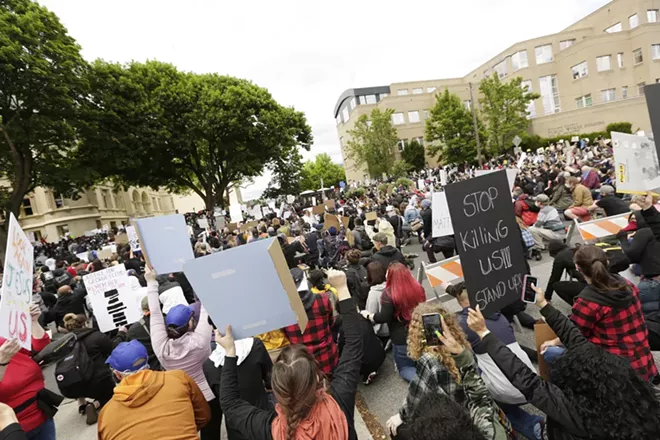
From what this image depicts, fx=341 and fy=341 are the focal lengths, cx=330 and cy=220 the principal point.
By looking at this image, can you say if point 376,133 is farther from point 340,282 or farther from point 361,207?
point 340,282

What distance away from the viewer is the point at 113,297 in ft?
18.1

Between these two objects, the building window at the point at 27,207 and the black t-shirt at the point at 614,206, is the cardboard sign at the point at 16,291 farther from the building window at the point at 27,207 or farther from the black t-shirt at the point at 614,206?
the building window at the point at 27,207

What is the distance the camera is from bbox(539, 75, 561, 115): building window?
4253 cm

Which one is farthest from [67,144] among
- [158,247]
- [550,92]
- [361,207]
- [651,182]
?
[550,92]

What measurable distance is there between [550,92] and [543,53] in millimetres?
5258

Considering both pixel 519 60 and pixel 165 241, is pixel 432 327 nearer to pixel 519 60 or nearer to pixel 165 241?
pixel 165 241

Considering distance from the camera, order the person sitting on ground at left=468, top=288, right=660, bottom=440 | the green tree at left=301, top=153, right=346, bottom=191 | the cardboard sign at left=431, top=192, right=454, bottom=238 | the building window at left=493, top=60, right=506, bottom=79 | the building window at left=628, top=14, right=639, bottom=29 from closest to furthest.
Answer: the person sitting on ground at left=468, top=288, right=660, bottom=440 < the cardboard sign at left=431, top=192, right=454, bottom=238 < the building window at left=628, top=14, right=639, bottom=29 < the building window at left=493, top=60, right=506, bottom=79 < the green tree at left=301, top=153, right=346, bottom=191

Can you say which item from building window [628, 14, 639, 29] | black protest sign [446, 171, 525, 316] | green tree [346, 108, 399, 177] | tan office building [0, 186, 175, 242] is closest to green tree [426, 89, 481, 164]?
green tree [346, 108, 399, 177]

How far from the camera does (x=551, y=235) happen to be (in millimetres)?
7160

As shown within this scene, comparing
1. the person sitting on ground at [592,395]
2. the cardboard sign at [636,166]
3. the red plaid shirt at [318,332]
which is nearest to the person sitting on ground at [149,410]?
the red plaid shirt at [318,332]

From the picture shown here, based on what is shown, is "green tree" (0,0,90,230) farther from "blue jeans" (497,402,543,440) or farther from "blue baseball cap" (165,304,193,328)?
"blue jeans" (497,402,543,440)

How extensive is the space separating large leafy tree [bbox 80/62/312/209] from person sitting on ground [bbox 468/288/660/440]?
26.4 metres

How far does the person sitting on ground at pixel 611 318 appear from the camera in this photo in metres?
2.55

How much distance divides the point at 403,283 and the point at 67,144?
83.8 feet
